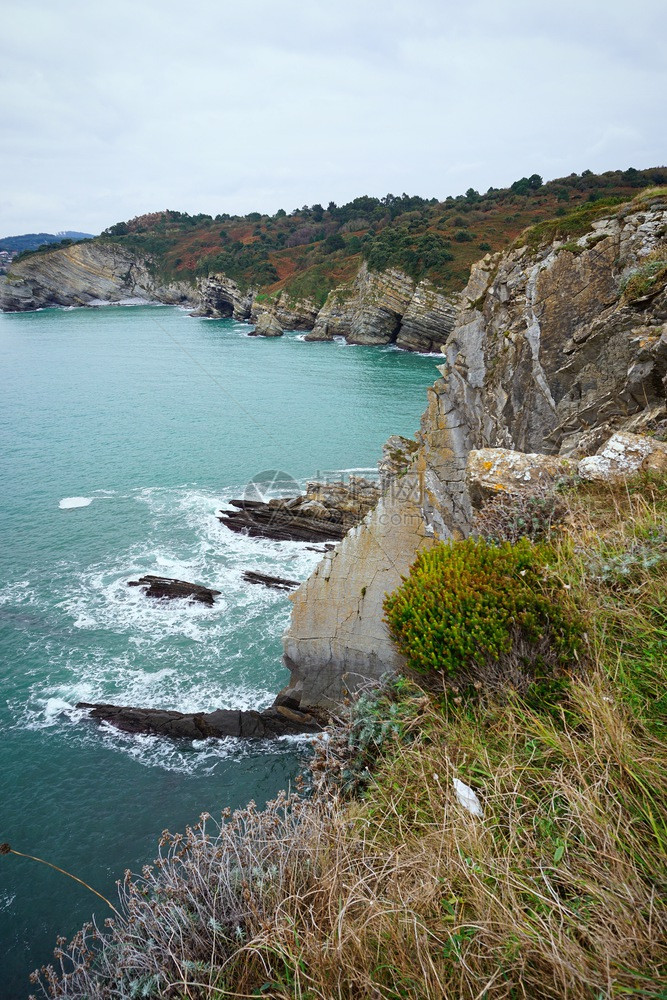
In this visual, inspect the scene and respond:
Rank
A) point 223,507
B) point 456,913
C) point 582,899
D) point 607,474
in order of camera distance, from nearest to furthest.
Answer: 1. point 582,899
2. point 456,913
3. point 607,474
4. point 223,507

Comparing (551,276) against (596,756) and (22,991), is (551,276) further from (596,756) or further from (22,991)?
(22,991)

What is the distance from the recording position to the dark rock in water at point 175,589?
17016mm

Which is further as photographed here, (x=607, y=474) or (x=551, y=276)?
(x=551, y=276)

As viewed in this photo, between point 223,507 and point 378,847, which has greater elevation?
point 378,847

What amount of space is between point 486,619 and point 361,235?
3714 inches

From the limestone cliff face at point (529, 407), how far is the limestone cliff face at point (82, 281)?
105m

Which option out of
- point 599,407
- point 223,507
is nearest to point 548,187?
point 223,507

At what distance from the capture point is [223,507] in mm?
23531

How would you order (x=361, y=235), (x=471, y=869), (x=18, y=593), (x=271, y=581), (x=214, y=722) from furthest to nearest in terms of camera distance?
(x=361, y=235) < (x=271, y=581) < (x=18, y=593) < (x=214, y=722) < (x=471, y=869)

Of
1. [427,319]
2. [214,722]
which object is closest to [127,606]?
[214,722]

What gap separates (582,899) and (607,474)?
500cm

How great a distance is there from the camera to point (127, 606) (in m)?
16.7

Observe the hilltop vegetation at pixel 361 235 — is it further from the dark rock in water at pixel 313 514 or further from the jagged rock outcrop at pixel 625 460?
the jagged rock outcrop at pixel 625 460

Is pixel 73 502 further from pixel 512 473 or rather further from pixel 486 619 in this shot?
pixel 486 619
